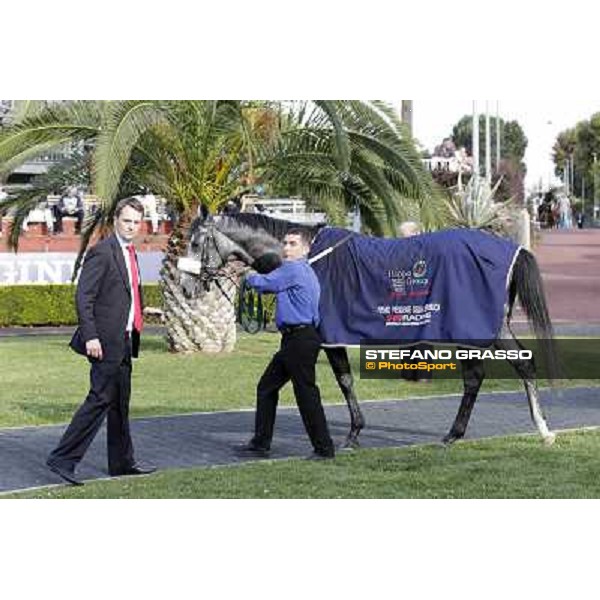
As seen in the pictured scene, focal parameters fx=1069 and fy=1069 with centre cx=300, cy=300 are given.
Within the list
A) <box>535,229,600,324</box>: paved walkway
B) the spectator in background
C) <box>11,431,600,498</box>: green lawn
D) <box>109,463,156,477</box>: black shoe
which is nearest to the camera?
<box>11,431,600,498</box>: green lawn

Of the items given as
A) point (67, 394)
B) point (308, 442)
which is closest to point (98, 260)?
point (308, 442)

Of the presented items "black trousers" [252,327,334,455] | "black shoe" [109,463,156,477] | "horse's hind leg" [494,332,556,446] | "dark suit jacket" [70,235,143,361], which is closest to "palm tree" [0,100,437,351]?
"horse's hind leg" [494,332,556,446]

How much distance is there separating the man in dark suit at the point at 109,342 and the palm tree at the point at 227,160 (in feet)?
20.6

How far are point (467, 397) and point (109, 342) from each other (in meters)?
3.04

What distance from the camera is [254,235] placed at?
8.38 meters

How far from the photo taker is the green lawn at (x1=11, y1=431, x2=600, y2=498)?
253 inches

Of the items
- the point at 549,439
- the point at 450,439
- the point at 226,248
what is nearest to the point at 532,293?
the point at 549,439

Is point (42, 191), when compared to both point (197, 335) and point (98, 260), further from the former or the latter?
point (98, 260)

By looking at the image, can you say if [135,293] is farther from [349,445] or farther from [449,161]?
[449,161]

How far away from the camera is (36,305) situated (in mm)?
21297

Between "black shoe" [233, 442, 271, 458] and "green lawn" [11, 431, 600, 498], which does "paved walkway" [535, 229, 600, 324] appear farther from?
"black shoe" [233, 442, 271, 458]

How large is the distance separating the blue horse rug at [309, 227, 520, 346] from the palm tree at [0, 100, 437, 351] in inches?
200

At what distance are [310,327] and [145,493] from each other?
6.17ft

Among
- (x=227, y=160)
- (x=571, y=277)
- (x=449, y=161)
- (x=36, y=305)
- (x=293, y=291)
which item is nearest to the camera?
(x=293, y=291)
